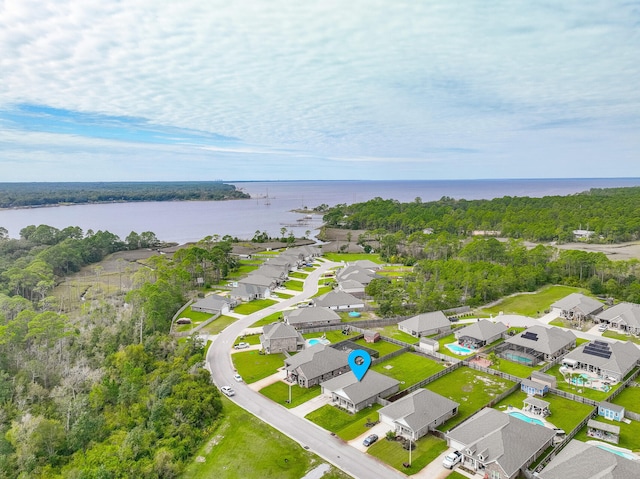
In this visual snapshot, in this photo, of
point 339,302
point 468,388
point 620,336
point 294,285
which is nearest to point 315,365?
point 468,388

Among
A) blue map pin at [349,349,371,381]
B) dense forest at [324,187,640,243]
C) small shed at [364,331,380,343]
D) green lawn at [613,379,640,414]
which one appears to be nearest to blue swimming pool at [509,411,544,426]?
green lawn at [613,379,640,414]

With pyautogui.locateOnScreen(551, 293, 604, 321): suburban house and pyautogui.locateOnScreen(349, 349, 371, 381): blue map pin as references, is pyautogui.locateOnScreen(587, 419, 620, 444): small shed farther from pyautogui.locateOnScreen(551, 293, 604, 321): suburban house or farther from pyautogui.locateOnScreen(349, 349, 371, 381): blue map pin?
pyautogui.locateOnScreen(551, 293, 604, 321): suburban house

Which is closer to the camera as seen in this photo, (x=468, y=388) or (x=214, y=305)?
(x=468, y=388)

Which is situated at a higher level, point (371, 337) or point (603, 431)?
point (603, 431)

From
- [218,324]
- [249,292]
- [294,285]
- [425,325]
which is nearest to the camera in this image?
[425,325]

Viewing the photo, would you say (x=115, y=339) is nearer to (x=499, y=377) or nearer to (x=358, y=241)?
(x=499, y=377)

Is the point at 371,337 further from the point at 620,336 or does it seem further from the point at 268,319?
the point at 620,336

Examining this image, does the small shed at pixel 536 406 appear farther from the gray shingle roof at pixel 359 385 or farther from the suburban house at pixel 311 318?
the suburban house at pixel 311 318
